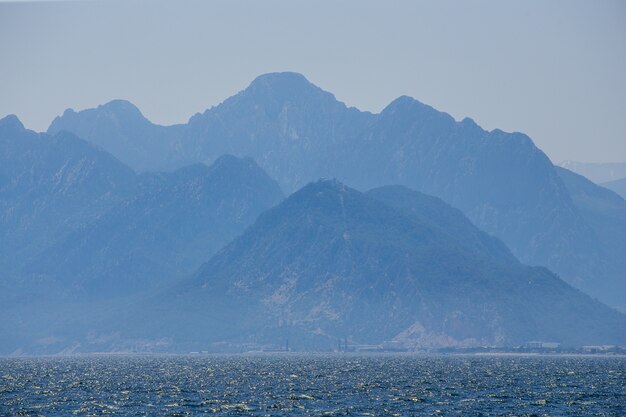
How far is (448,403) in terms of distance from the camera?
649ft

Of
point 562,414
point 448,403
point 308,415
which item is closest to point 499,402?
point 448,403

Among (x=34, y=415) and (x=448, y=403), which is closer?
(x=34, y=415)

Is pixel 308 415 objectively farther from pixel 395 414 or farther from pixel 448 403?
pixel 448 403

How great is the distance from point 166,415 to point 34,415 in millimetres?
17880

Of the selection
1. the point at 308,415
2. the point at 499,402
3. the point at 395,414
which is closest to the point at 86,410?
the point at 308,415

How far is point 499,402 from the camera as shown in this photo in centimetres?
19875

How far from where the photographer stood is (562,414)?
17938 cm

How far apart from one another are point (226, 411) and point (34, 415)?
1035 inches

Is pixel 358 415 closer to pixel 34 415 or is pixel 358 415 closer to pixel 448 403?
pixel 448 403

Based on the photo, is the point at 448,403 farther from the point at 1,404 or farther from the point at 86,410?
the point at 1,404

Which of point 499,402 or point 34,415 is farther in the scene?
point 499,402

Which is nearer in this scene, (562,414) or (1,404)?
(562,414)

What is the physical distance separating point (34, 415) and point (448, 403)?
61126 mm

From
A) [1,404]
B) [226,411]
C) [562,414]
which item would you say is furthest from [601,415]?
[1,404]
